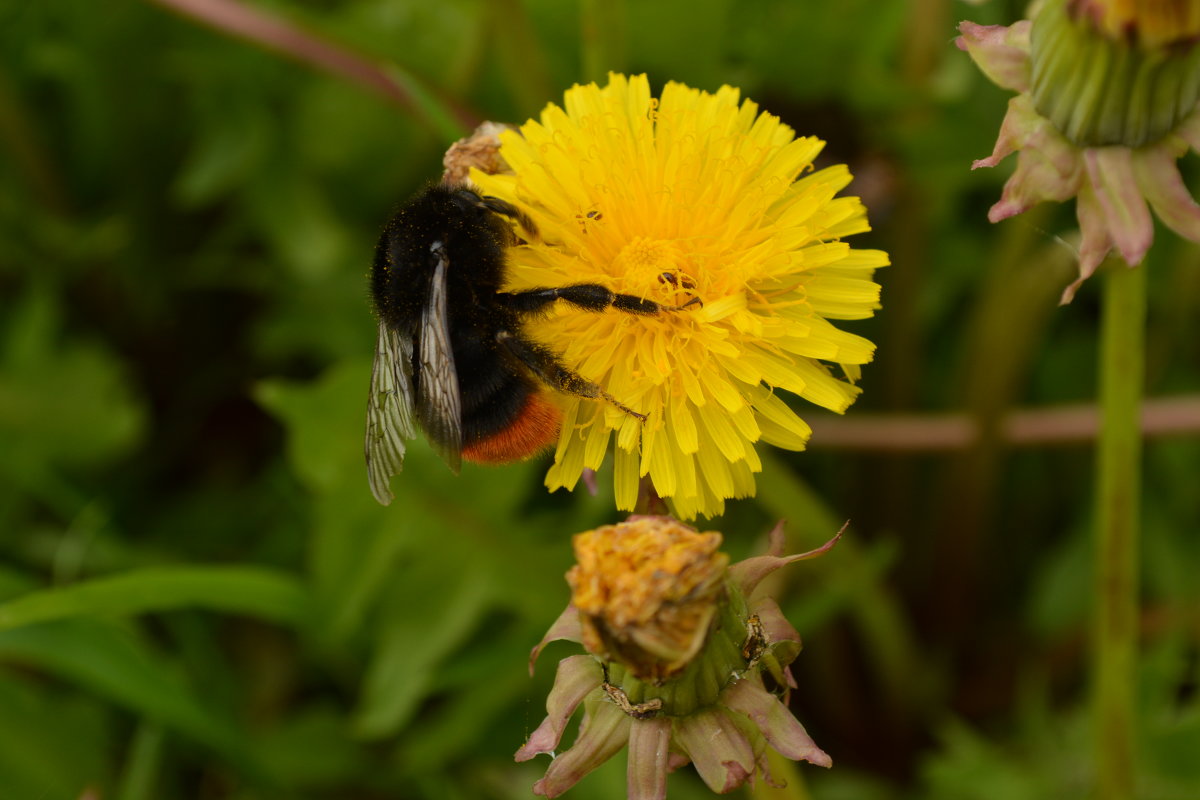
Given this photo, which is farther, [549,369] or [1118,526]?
[1118,526]


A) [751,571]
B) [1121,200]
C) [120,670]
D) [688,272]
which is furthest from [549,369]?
[120,670]

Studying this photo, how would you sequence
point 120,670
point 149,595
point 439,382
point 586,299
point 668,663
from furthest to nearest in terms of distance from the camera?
point 120,670 < point 149,595 < point 586,299 < point 439,382 < point 668,663

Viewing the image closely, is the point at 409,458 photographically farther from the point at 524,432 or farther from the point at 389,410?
the point at 524,432

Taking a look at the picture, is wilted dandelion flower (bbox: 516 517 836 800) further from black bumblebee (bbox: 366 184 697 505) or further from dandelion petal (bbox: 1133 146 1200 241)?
dandelion petal (bbox: 1133 146 1200 241)

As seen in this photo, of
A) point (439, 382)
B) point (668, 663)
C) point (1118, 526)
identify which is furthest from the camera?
point (1118, 526)

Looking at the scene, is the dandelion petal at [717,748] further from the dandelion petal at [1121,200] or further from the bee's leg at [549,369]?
the dandelion petal at [1121,200]

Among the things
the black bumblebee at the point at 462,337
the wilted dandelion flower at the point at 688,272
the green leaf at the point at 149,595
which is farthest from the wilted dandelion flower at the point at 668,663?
the green leaf at the point at 149,595

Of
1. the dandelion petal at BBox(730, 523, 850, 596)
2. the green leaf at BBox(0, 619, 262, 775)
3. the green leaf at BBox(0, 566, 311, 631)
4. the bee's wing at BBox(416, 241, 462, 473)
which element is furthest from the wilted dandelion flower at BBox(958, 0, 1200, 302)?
the green leaf at BBox(0, 619, 262, 775)

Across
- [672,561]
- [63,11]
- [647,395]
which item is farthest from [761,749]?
[63,11]
